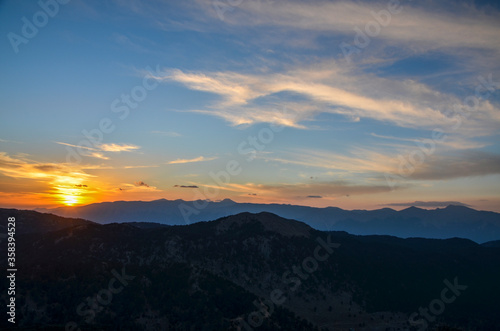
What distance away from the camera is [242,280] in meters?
140

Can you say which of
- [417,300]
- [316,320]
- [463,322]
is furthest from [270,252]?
[463,322]

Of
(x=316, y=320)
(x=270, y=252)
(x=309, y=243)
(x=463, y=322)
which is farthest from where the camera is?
(x=309, y=243)

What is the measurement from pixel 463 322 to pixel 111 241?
137m

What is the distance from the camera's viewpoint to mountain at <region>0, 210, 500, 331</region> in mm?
83625

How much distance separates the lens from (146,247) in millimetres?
146000

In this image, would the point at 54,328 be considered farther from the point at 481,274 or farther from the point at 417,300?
the point at 481,274

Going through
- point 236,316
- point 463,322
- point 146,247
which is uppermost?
point 146,247

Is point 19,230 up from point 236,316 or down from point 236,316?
up

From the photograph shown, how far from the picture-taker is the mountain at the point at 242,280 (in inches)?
3292

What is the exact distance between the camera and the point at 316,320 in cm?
11612

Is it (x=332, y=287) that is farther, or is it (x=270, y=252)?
(x=270, y=252)

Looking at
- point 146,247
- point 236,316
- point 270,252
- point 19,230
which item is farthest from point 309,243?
point 19,230

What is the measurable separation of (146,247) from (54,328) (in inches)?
3186

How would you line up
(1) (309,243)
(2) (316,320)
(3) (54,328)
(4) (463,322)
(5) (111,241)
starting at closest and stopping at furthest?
1. (3) (54,328)
2. (2) (316,320)
3. (4) (463,322)
4. (5) (111,241)
5. (1) (309,243)
